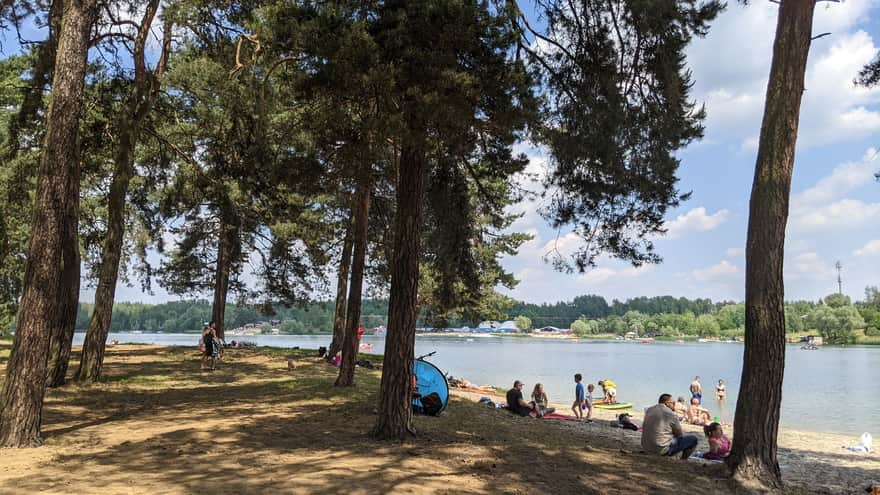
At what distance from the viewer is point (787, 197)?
6.90 m

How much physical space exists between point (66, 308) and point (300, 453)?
25.5ft

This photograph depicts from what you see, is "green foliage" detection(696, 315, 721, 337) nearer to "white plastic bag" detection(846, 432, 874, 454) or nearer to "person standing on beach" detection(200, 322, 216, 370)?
"white plastic bag" detection(846, 432, 874, 454)

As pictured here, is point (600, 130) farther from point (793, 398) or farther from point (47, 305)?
point (793, 398)

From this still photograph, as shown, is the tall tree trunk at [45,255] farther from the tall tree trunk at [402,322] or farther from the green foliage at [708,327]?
the green foliage at [708,327]

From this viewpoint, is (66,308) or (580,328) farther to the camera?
(580,328)

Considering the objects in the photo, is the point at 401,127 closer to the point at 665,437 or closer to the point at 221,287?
the point at 665,437

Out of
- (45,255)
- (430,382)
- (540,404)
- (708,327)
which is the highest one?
(45,255)

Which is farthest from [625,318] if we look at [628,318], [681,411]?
[681,411]

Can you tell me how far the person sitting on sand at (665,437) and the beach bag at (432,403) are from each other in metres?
3.49

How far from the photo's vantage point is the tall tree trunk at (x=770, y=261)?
261 inches

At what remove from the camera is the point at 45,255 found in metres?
6.73

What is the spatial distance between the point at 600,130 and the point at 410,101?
9.69 ft

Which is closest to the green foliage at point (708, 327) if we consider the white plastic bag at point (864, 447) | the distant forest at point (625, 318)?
the distant forest at point (625, 318)

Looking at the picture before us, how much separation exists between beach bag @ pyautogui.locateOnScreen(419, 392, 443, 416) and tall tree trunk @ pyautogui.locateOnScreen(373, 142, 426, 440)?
7.88 ft
